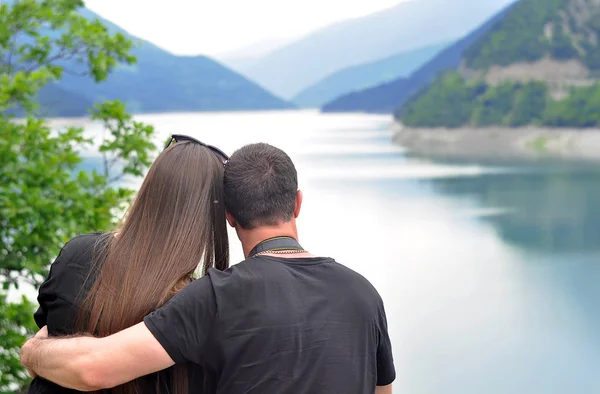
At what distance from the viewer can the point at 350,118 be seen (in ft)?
220

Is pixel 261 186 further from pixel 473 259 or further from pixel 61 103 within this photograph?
pixel 473 259

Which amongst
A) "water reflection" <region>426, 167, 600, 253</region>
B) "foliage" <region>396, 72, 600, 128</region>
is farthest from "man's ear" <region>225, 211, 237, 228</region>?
"foliage" <region>396, 72, 600, 128</region>

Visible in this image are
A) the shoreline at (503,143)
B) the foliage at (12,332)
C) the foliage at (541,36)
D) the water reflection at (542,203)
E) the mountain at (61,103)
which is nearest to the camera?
the foliage at (12,332)

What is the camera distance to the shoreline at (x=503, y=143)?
3472 cm

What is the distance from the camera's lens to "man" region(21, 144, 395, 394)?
0.91 meters

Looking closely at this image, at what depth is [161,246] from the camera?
1041mm

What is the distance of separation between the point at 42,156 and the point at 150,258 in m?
1.74

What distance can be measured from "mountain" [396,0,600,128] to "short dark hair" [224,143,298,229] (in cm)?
3772

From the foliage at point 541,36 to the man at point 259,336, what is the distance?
4761cm

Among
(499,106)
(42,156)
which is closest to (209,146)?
(42,156)

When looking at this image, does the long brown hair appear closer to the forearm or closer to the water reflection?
the forearm

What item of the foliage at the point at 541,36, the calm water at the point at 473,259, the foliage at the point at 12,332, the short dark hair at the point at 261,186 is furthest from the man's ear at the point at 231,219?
the foliage at the point at 541,36

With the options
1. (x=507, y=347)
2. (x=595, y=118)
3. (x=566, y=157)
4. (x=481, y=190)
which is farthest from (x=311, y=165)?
(x=507, y=347)

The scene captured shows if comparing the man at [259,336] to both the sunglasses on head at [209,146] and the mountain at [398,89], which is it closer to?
the sunglasses on head at [209,146]
